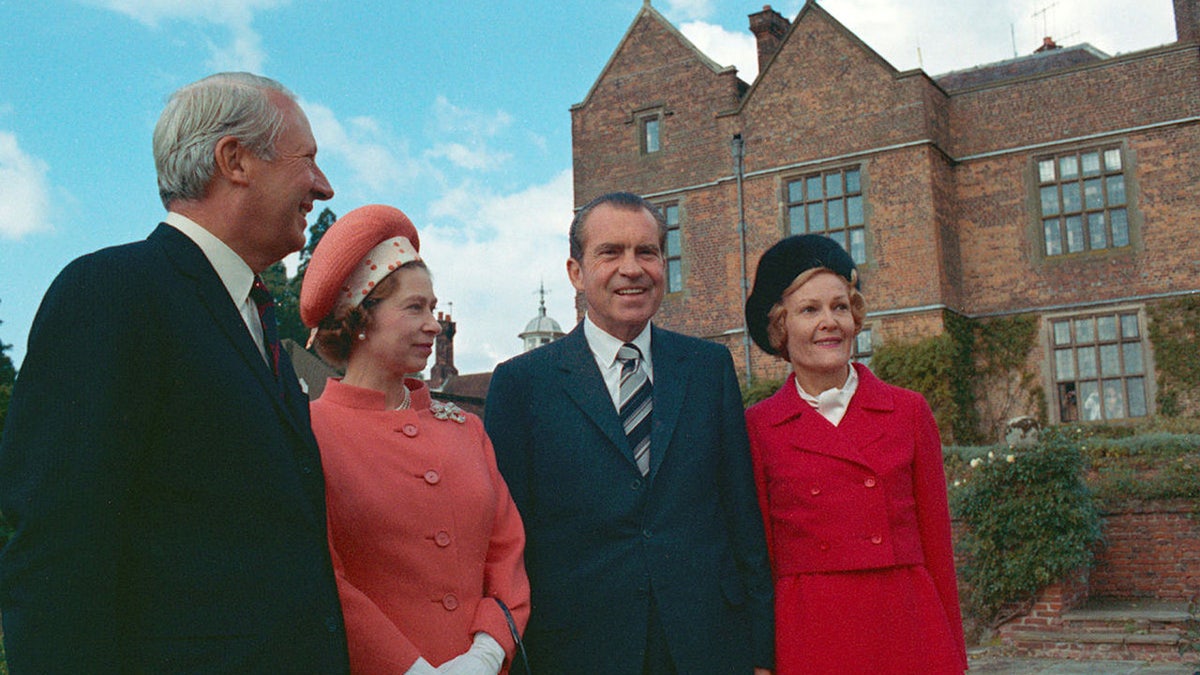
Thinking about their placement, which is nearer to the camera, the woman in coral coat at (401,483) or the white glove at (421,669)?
the white glove at (421,669)

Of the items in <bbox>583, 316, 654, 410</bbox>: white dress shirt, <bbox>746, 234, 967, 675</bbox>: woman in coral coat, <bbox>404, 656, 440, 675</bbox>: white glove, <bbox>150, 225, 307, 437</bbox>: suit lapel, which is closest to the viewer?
<bbox>150, 225, 307, 437</bbox>: suit lapel

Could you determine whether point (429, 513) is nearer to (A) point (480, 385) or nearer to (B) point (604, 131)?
(B) point (604, 131)

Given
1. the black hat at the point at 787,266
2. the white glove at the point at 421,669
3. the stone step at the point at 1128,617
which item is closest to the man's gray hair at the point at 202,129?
the white glove at the point at 421,669

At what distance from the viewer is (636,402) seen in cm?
292

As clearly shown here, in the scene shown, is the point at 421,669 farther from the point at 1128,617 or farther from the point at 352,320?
the point at 1128,617

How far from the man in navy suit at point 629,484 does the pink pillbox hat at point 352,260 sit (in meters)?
0.55

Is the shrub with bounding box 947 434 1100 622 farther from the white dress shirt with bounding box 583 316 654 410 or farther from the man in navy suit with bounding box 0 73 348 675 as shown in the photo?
the man in navy suit with bounding box 0 73 348 675

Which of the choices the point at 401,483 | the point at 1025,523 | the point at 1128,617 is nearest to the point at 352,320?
the point at 401,483

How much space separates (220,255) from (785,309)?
6.03 ft

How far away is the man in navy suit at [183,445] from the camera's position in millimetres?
1490

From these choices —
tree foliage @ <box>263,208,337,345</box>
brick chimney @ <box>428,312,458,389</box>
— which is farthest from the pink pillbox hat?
brick chimney @ <box>428,312,458,389</box>

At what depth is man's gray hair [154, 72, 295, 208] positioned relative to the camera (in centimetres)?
188

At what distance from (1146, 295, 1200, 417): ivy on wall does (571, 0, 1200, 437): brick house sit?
0.19 meters

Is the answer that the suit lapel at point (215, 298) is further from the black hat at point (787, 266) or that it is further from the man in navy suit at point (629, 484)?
the black hat at point (787, 266)
